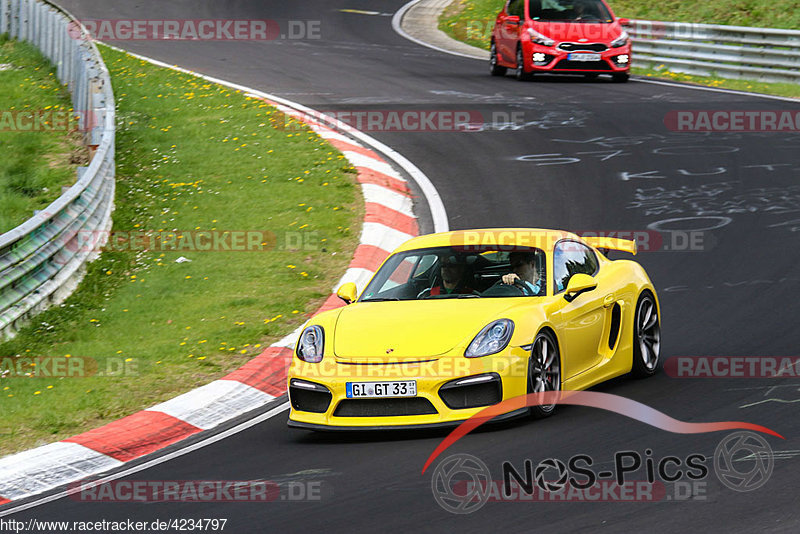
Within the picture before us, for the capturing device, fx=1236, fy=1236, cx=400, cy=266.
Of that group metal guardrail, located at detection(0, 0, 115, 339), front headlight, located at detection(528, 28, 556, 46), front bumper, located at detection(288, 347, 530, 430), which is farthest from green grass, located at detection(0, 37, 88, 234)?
front headlight, located at detection(528, 28, 556, 46)

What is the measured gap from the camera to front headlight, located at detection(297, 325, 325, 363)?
780 cm

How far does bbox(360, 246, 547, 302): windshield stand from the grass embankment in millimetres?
13303

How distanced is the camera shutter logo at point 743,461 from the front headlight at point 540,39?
1588 centimetres

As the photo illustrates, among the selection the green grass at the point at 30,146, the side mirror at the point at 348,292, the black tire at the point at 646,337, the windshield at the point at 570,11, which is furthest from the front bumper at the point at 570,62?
the side mirror at the point at 348,292

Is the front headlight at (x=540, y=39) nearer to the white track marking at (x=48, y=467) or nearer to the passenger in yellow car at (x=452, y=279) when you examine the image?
the passenger in yellow car at (x=452, y=279)

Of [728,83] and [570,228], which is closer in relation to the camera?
[570,228]

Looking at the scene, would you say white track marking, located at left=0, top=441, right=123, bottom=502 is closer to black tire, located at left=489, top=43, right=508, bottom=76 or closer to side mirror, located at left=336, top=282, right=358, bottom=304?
side mirror, located at left=336, top=282, right=358, bottom=304

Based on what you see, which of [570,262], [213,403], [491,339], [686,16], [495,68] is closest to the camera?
[491,339]

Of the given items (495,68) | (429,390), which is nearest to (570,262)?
(429,390)

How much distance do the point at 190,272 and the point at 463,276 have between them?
4.64m

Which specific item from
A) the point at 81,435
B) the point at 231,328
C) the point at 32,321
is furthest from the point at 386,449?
the point at 32,321

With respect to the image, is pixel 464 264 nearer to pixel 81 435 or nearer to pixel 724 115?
pixel 81 435

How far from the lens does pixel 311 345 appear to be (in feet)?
26.0

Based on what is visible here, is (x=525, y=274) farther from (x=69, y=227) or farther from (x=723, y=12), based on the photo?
(x=723, y=12)
